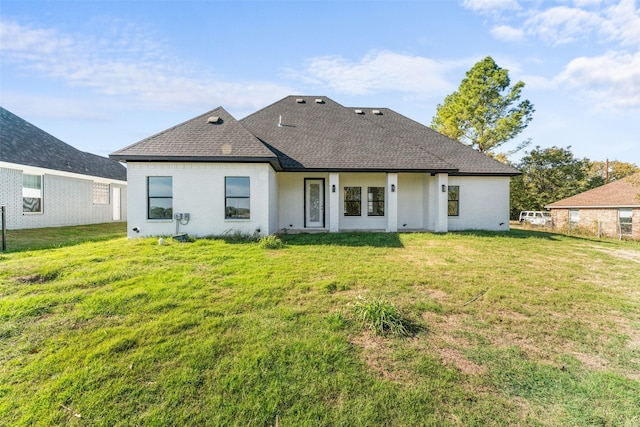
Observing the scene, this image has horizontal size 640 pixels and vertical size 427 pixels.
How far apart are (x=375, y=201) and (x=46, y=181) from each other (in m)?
17.0

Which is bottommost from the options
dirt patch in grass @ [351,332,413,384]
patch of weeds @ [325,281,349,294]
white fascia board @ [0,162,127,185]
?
dirt patch in grass @ [351,332,413,384]

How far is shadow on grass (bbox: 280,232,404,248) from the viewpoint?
9388 mm

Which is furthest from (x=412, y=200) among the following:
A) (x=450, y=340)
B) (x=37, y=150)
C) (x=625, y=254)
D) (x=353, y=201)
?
(x=37, y=150)

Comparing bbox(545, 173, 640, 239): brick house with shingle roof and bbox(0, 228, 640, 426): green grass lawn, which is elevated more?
bbox(545, 173, 640, 239): brick house with shingle roof

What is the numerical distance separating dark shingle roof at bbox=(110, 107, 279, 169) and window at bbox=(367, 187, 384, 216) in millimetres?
5206

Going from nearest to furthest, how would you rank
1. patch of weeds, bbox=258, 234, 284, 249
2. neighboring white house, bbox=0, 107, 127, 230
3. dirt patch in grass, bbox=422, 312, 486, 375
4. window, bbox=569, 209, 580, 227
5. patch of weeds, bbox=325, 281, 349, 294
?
dirt patch in grass, bbox=422, 312, 486, 375 → patch of weeds, bbox=325, 281, 349, 294 → patch of weeds, bbox=258, 234, 284, 249 → neighboring white house, bbox=0, 107, 127, 230 → window, bbox=569, 209, 580, 227

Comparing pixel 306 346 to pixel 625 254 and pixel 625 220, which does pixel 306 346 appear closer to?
pixel 625 254

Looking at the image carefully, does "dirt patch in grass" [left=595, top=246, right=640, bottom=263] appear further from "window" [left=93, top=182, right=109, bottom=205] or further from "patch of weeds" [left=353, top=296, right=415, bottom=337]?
"window" [left=93, top=182, right=109, bottom=205]

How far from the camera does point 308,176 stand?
1311 cm

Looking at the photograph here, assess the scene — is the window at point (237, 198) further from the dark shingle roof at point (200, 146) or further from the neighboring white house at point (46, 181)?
the neighboring white house at point (46, 181)

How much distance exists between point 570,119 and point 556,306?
49.9ft

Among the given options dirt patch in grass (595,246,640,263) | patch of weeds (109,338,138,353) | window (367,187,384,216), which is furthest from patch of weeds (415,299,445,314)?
window (367,187,384,216)

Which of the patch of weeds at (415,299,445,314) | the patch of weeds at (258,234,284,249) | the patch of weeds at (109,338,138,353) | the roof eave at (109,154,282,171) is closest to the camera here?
the patch of weeds at (109,338,138,353)

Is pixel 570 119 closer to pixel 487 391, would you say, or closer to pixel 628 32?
pixel 628 32
